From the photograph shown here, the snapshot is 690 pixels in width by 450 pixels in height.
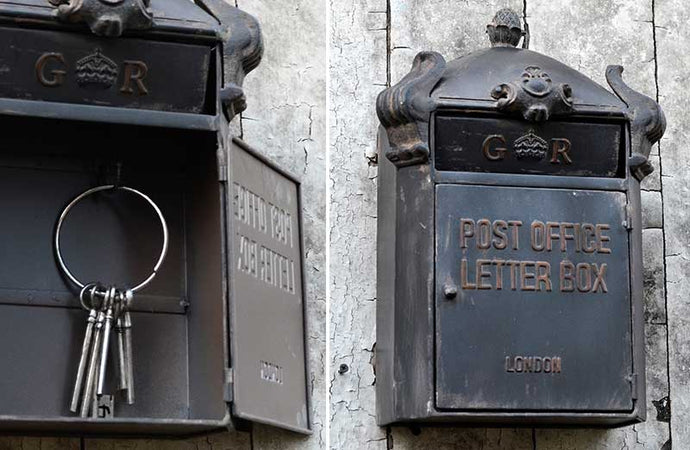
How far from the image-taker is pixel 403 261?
197 inches

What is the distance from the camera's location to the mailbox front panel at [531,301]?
4855 mm

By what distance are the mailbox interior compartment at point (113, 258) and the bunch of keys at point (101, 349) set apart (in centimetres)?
5

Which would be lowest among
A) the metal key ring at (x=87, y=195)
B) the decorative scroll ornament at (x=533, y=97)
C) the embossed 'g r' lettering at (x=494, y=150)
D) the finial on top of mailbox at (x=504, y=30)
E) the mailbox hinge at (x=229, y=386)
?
the mailbox hinge at (x=229, y=386)

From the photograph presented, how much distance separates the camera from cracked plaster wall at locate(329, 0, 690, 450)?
204 inches

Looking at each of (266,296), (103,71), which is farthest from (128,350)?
(103,71)

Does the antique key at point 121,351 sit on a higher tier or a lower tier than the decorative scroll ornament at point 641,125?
lower

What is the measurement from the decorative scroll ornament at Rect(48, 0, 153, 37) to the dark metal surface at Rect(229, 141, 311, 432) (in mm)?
468

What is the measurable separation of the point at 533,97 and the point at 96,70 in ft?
4.30

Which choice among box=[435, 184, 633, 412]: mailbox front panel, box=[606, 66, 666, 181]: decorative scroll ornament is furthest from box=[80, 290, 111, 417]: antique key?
A: box=[606, 66, 666, 181]: decorative scroll ornament

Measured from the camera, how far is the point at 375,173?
5.33m

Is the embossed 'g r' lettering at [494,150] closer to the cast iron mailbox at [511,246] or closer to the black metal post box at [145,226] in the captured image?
the cast iron mailbox at [511,246]

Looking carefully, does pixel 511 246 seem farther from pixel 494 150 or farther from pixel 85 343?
pixel 85 343

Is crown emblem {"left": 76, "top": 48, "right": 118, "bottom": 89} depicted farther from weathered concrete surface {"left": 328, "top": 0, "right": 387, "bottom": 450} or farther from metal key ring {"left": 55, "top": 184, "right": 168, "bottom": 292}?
weathered concrete surface {"left": 328, "top": 0, "right": 387, "bottom": 450}

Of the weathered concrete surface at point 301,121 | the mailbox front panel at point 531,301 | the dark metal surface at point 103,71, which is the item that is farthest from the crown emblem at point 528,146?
the dark metal surface at point 103,71
